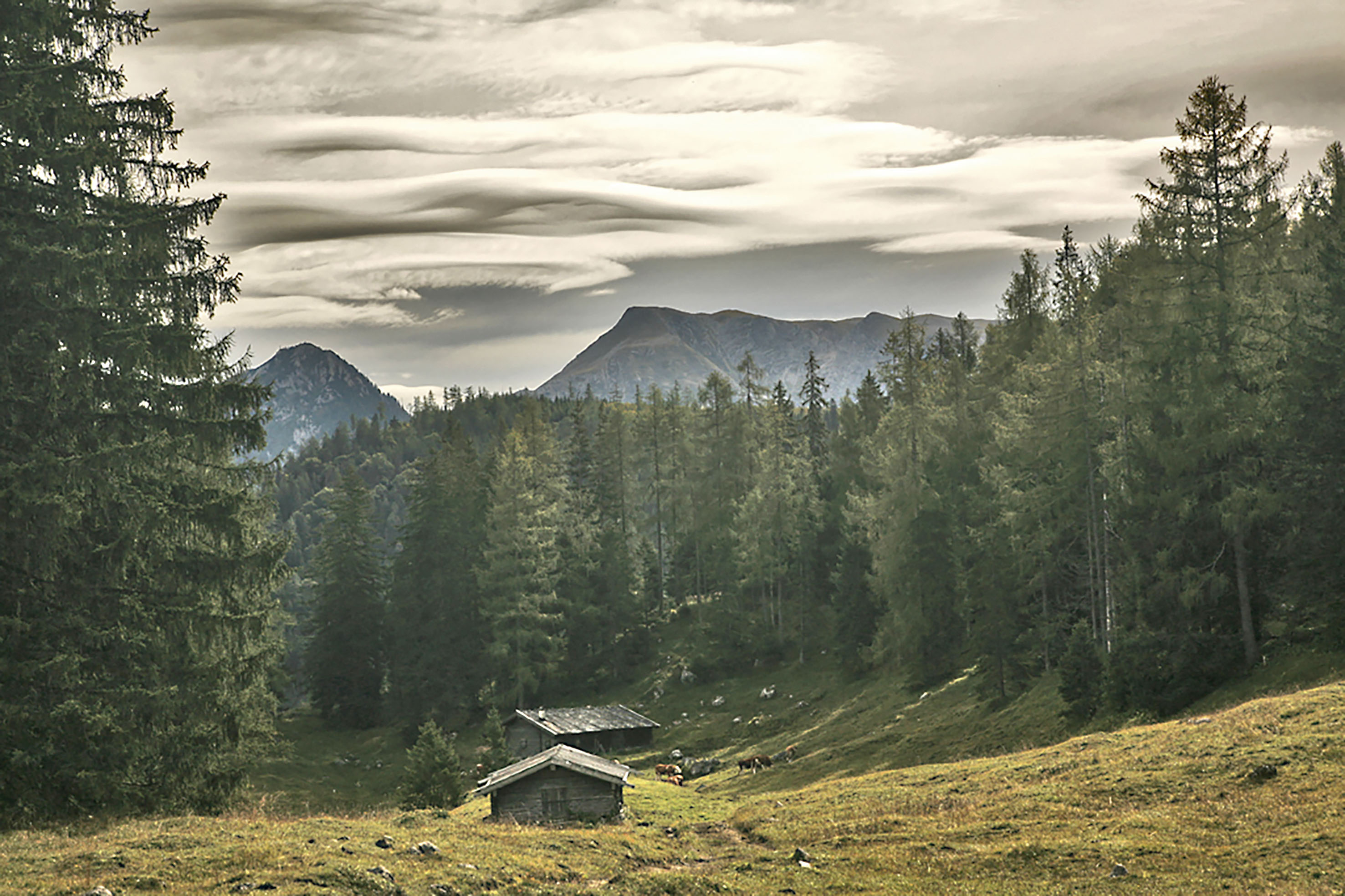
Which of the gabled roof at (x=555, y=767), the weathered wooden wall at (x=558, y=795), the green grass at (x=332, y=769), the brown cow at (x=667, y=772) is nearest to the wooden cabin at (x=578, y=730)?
the green grass at (x=332, y=769)

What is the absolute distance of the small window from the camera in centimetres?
3419

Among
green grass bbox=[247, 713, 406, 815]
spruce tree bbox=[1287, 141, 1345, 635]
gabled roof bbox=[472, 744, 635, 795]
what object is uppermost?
spruce tree bbox=[1287, 141, 1345, 635]

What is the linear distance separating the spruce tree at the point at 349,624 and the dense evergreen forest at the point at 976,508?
22cm

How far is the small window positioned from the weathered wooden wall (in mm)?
16

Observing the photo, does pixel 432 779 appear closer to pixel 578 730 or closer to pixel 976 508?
pixel 578 730

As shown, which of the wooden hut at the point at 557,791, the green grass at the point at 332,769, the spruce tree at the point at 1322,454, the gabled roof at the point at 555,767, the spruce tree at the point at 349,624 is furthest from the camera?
the spruce tree at the point at 349,624

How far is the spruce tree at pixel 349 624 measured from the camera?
7369 cm

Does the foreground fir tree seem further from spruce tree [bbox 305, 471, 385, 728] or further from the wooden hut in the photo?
spruce tree [bbox 305, 471, 385, 728]

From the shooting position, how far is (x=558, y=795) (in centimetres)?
3459

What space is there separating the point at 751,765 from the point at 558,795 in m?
16.9

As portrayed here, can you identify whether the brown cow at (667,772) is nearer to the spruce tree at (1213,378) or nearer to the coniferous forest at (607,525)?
the coniferous forest at (607,525)

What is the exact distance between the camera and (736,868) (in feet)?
72.2

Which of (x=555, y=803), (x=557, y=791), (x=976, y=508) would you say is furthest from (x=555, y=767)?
(x=976, y=508)

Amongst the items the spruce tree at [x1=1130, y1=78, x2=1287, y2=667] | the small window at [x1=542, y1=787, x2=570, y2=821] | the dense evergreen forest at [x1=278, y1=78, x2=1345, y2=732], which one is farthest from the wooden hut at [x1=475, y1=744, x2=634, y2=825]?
the spruce tree at [x1=1130, y1=78, x2=1287, y2=667]
